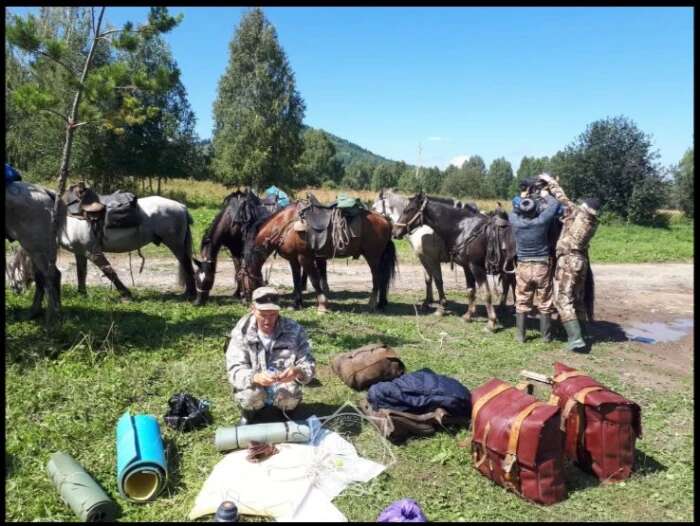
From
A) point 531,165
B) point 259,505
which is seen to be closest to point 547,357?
point 259,505

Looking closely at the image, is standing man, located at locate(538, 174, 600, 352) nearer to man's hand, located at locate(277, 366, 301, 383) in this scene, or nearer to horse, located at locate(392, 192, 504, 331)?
horse, located at locate(392, 192, 504, 331)

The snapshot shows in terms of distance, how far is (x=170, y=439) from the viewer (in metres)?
4.27

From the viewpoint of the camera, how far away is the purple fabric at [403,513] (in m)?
3.16

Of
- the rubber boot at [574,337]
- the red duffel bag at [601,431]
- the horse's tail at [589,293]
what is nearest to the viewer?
the red duffel bag at [601,431]

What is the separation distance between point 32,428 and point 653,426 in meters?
5.86

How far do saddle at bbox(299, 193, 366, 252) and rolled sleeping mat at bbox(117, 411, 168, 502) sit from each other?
521cm

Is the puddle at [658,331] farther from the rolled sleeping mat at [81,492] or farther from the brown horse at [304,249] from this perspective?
the rolled sleeping mat at [81,492]

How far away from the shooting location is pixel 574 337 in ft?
23.1

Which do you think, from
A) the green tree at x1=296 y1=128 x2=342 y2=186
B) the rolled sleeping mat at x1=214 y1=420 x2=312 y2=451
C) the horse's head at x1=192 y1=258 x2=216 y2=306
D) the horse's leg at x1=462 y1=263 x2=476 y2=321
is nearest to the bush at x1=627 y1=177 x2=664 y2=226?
the horse's leg at x1=462 y1=263 x2=476 y2=321

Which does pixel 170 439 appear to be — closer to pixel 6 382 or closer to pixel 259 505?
pixel 259 505

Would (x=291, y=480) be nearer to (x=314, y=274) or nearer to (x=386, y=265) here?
(x=314, y=274)

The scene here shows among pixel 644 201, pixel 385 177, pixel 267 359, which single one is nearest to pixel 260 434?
pixel 267 359

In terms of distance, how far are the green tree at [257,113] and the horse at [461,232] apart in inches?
895

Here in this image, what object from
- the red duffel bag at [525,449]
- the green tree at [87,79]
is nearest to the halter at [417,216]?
the green tree at [87,79]
